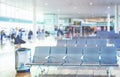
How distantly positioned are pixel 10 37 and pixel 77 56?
17.7 metres

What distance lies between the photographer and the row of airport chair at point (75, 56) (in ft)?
23.4

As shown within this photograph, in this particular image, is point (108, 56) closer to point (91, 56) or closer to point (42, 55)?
point (91, 56)

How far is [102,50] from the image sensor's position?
7.36 metres

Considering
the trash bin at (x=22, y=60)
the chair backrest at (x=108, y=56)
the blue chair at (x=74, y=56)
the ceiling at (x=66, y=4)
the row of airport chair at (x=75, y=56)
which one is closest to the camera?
the chair backrest at (x=108, y=56)

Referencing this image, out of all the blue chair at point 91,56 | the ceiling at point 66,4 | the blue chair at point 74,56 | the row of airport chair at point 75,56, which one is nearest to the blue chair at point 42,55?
the row of airport chair at point 75,56

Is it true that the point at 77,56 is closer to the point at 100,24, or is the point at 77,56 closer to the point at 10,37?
the point at 10,37

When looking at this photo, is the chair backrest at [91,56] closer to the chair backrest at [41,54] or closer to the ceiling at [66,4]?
the chair backrest at [41,54]

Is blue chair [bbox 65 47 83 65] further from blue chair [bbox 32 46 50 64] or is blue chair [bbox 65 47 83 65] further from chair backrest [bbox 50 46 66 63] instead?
blue chair [bbox 32 46 50 64]

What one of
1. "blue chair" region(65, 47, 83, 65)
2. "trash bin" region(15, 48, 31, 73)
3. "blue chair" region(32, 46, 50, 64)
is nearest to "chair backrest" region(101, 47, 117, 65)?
"blue chair" region(65, 47, 83, 65)

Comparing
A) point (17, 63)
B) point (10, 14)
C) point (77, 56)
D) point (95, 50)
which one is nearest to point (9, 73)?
point (17, 63)

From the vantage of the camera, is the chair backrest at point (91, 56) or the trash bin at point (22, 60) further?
the trash bin at point (22, 60)

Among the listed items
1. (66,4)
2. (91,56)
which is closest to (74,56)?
(91,56)

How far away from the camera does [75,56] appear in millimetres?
7418

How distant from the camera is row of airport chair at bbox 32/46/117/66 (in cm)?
714
